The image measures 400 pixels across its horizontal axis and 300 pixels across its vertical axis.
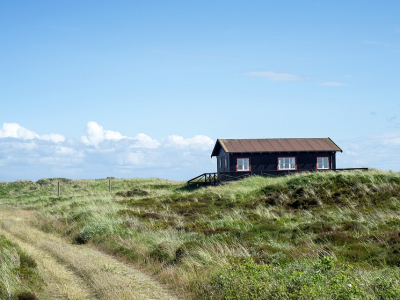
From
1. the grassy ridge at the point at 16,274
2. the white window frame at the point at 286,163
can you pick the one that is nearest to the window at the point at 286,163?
the white window frame at the point at 286,163

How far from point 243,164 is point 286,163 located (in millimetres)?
A: 5170

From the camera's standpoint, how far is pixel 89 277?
1209cm

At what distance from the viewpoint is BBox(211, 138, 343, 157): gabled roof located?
50.1m

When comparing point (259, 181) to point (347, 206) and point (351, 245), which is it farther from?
point (351, 245)

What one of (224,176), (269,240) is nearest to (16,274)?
(269,240)

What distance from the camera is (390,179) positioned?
3050 cm

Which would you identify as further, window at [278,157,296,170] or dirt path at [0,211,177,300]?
window at [278,157,296,170]

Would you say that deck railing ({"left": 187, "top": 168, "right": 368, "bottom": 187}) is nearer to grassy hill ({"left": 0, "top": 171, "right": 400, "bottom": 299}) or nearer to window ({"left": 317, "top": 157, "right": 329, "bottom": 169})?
window ({"left": 317, "top": 157, "right": 329, "bottom": 169})

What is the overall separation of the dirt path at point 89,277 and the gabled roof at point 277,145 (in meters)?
34.5

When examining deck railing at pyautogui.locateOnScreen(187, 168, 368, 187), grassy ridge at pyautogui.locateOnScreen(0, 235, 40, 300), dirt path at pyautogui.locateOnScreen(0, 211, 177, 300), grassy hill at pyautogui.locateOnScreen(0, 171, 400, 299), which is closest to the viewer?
grassy hill at pyautogui.locateOnScreen(0, 171, 400, 299)

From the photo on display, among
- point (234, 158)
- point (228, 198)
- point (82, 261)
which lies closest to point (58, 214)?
point (228, 198)

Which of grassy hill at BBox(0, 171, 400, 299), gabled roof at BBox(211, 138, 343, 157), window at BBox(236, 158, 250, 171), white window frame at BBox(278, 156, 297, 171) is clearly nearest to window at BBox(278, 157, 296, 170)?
white window frame at BBox(278, 156, 297, 171)

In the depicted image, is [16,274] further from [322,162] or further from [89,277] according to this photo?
[322,162]

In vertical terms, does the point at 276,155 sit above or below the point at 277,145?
below
